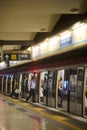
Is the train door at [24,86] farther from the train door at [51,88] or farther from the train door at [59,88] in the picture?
the train door at [59,88]

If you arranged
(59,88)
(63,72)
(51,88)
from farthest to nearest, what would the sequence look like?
(51,88) → (59,88) → (63,72)

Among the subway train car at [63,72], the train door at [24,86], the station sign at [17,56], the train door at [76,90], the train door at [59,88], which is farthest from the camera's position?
the train door at [24,86]

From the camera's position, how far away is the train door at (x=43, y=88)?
21783 mm

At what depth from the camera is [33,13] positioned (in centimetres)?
1426

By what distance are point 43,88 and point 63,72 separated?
3.41 m

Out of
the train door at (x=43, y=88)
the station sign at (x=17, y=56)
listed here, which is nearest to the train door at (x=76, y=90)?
the train door at (x=43, y=88)

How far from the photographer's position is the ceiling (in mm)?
12352

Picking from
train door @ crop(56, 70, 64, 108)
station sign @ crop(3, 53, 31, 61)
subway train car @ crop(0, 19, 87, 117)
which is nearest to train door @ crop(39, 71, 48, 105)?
subway train car @ crop(0, 19, 87, 117)

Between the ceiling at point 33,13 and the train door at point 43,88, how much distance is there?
8.79ft

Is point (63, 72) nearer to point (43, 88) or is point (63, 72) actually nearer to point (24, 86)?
point (43, 88)

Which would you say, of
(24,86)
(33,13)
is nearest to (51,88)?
(33,13)

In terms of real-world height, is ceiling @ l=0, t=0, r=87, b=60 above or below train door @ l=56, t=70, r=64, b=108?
above

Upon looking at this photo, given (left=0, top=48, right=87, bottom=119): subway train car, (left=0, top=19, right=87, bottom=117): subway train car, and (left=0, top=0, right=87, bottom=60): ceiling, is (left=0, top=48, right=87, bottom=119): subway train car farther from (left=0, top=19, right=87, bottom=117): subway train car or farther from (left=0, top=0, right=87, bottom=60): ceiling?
(left=0, top=0, right=87, bottom=60): ceiling

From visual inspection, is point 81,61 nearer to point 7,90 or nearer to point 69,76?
point 69,76
